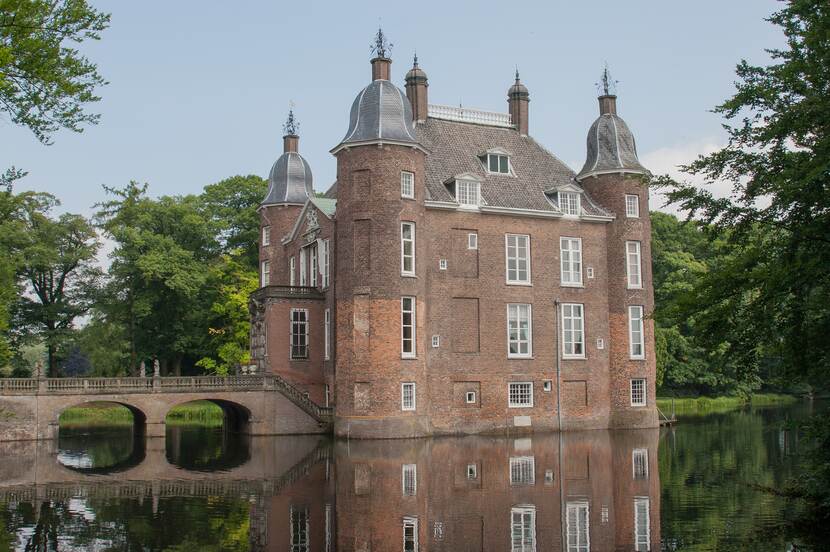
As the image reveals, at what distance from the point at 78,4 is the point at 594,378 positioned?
2838 cm

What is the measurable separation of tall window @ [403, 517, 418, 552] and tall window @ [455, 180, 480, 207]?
69.7 feet

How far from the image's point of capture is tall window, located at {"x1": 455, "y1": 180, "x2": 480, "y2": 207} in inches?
1401

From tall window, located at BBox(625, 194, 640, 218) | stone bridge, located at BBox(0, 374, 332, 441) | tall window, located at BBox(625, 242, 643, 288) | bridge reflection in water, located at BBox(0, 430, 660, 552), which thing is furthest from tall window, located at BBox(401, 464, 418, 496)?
tall window, located at BBox(625, 194, 640, 218)

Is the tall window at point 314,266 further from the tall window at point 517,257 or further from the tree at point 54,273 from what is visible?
the tree at point 54,273

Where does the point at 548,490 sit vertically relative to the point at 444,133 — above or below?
below

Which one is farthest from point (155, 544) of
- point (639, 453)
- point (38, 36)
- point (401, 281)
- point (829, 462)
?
point (401, 281)

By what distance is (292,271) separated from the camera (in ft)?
136

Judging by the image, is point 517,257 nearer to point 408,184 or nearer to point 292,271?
point 408,184

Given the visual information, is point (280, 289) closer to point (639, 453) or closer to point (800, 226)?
point (639, 453)

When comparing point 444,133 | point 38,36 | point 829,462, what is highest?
point 444,133

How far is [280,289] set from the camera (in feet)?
122

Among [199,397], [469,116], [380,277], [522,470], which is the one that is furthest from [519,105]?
[522,470]

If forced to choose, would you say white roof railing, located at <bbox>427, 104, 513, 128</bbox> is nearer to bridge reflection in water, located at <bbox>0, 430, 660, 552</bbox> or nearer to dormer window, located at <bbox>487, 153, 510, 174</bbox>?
dormer window, located at <bbox>487, 153, 510, 174</bbox>

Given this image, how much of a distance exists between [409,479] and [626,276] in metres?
19.7
